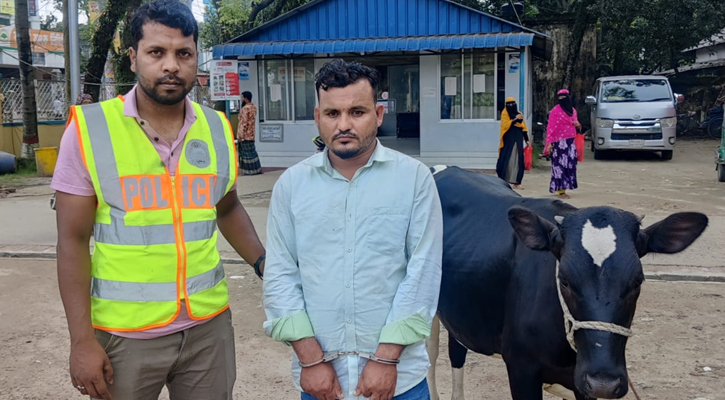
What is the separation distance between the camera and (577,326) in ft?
8.10

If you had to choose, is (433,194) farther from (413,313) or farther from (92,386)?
(92,386)

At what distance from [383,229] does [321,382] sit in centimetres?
51

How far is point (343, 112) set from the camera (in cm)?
220

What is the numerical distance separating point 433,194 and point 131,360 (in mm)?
1162

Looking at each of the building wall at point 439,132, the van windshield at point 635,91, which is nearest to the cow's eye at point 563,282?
the building wall at point 439,132

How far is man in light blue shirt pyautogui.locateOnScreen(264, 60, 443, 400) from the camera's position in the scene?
216 cm

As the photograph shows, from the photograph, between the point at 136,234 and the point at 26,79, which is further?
the point at 26,79

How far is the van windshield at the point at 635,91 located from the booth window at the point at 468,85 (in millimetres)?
3951

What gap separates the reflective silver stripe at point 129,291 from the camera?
7.61 ft

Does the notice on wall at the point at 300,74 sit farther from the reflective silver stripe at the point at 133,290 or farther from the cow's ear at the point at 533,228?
the reflective silver stripe at the point at 133,290

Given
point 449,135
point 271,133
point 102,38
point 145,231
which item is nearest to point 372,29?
point 449,135

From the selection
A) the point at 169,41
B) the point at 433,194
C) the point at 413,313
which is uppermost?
the point at 169,41

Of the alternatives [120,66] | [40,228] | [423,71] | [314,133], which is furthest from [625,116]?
[40,228]

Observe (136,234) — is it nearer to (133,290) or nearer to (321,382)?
(133,290)
